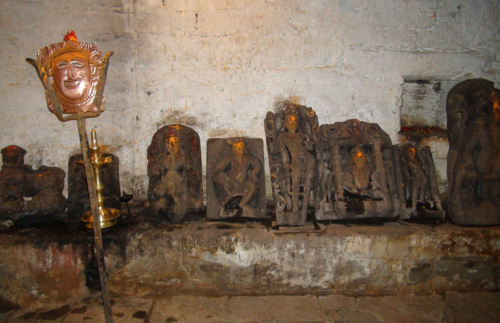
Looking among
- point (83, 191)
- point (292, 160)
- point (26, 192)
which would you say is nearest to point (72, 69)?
point (83, 191)

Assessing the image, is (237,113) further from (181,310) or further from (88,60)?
(181,310)

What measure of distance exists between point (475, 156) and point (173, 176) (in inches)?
143

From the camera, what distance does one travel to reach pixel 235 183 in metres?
3.30

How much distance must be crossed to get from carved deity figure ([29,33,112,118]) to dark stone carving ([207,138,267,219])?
155 cm

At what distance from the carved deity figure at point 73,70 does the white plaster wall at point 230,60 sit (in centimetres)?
71

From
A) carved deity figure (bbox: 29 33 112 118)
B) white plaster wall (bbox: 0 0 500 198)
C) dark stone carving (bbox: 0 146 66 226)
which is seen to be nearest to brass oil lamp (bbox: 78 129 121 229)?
carved deity figure (bbox: 29 33 112 118)

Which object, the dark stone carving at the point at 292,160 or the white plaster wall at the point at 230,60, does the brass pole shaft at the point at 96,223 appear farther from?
the white plaster wall at the point at 230,60

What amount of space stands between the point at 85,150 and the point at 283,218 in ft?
6.44

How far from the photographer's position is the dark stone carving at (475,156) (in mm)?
3055

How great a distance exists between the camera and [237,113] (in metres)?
4.00

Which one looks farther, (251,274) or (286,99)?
(286,99)

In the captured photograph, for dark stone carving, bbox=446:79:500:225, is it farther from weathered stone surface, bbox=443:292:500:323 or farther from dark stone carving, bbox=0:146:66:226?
dark stone carving, bbox=0:146:66:226

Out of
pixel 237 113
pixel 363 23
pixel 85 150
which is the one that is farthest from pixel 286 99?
pixel 85 150

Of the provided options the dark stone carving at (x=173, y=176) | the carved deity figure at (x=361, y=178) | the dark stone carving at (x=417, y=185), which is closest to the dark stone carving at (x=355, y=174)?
the carved deity figure at (x=361, y=178)
